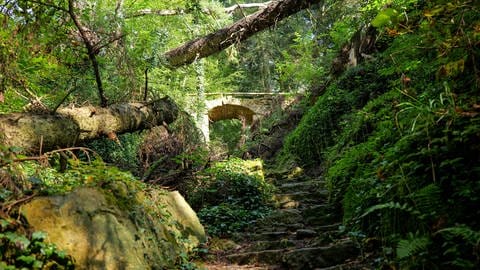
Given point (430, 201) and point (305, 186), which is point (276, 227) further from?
point (430, 201)

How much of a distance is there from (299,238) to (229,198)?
2430 millimetres

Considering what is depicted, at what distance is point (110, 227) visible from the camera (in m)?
3.27

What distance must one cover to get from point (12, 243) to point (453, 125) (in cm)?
318

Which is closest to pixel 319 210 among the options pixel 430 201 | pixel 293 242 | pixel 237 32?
pixel 293 242

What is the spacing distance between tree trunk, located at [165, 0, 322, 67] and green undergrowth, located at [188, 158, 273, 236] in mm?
3478

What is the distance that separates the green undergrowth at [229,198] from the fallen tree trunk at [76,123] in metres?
1.53

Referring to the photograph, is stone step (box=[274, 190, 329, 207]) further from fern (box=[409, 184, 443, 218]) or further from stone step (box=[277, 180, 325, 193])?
fern (box=[409, 184, 443, 218])

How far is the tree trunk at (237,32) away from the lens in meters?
9.53

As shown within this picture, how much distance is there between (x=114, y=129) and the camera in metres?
6.00

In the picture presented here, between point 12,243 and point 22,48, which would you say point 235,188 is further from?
point 12,243

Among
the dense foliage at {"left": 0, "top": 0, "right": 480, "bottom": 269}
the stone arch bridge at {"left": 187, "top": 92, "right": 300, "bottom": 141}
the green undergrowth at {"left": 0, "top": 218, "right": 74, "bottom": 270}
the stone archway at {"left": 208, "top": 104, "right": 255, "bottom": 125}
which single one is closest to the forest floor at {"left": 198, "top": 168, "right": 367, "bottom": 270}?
the dense foliage at {"left": 0, "top": 0, "right": 480, "bottom": 269}

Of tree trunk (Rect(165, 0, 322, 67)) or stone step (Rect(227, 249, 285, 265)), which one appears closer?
stone step (Rect(227, 249, 285, 265))

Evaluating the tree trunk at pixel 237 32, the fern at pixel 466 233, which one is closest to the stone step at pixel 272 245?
the fern at pixel 466 233

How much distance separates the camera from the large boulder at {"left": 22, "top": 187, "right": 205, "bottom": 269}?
283 cm
